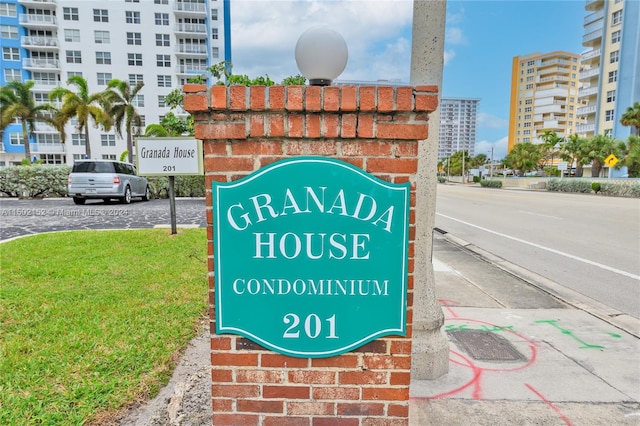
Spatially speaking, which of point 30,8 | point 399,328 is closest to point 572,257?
point 399,328

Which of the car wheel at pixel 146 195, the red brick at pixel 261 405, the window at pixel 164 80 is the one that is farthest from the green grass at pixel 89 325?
the window at pixel 164 80

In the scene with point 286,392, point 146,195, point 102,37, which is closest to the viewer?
point 286,392

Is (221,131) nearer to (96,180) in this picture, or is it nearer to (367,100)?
(367,100)

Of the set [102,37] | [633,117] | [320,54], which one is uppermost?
[102,37]

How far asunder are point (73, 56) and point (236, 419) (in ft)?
189

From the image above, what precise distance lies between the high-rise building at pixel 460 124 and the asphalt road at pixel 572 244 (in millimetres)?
139948

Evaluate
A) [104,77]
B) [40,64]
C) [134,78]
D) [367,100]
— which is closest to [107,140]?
[104,77]

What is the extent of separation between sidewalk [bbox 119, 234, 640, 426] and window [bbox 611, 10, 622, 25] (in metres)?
58.7

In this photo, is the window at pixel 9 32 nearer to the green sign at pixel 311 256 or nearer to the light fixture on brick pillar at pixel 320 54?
the light fixture on brick pillar at pixel 320 54

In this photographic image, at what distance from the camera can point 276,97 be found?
1.81 meters

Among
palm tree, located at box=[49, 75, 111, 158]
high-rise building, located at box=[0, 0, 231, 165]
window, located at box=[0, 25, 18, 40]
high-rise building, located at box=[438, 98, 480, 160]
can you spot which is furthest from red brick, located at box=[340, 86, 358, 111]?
high-rise building, located at box=[438, 98, 480, 160]

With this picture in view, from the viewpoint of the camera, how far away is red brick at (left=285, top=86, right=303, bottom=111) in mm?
1802

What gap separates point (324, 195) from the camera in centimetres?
188

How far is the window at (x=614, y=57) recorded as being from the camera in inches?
1907
